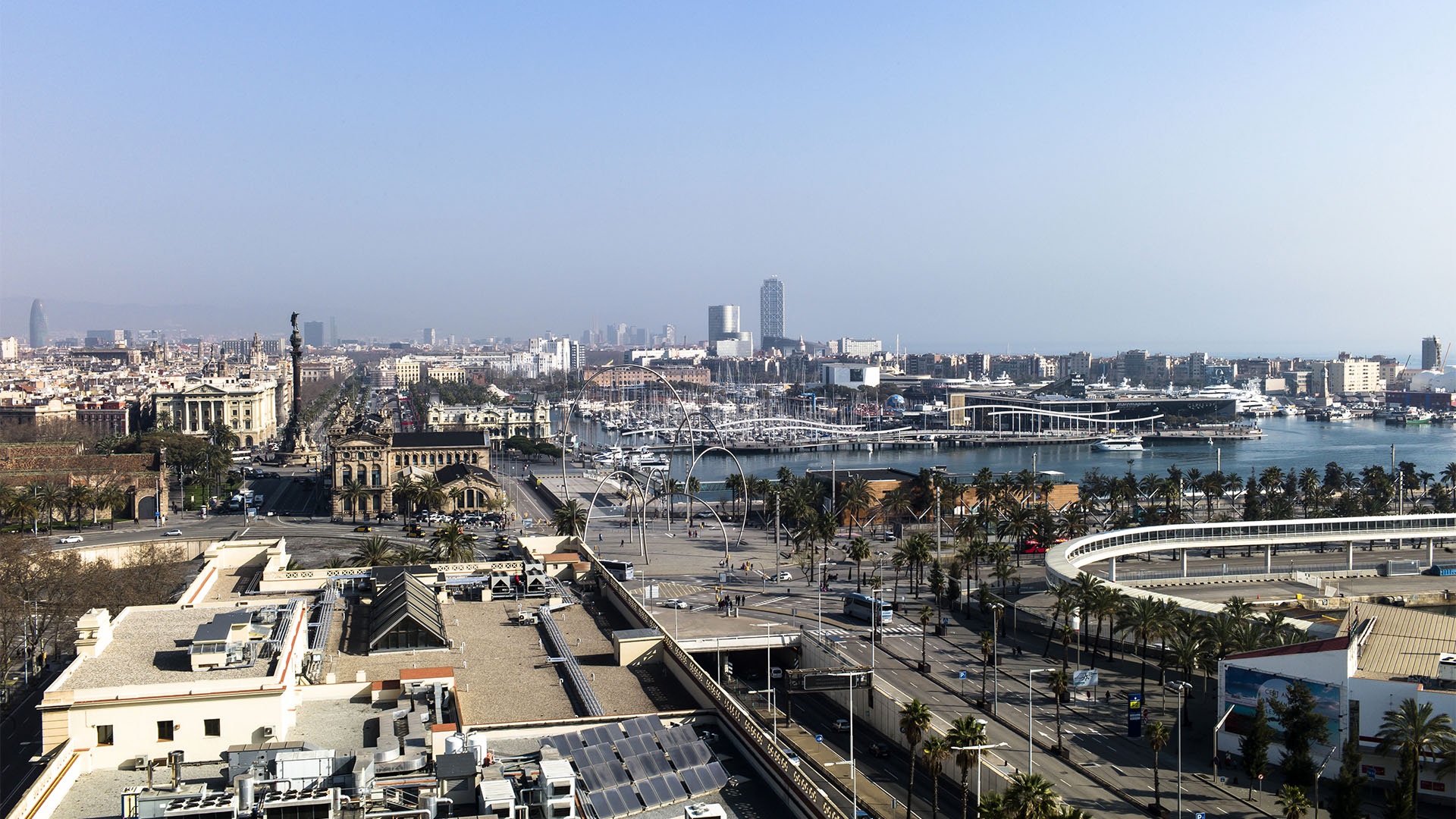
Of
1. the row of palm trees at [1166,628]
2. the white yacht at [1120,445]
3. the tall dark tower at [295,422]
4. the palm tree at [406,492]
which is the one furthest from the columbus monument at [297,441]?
the white yacht at [1120,445]

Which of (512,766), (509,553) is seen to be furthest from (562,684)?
(509,553)

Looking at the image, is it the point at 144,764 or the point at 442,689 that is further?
the point at 442,689

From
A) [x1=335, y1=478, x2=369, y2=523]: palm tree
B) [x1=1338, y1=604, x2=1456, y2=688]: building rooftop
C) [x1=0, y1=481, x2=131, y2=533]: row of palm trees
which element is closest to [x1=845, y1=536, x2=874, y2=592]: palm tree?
[x1=1338, y1=604, x2=1456, y2=688]: building rooftop

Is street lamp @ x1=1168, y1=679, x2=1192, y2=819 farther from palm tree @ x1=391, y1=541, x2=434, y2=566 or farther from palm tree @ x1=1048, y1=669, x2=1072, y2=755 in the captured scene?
palm tree @ x1=391, y1=541, x2=434, y2=566

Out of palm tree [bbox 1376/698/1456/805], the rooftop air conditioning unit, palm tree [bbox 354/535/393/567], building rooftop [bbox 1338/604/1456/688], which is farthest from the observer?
palm tree [bbox 354/535/393/567]

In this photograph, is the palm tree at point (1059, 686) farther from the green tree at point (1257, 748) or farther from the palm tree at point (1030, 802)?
the palm tree at point (1030, 802)

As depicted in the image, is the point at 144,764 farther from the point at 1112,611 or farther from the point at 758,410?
the point at 758,410
